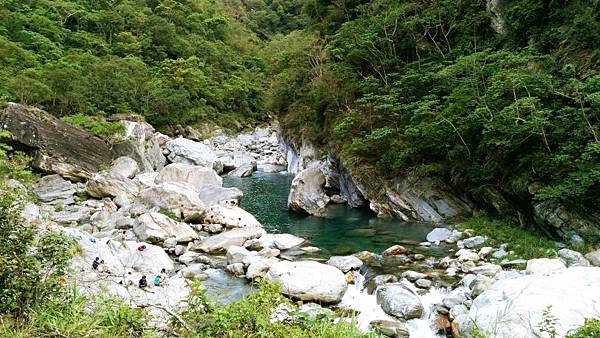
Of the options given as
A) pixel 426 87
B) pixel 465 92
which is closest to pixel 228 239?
pixel 465 92

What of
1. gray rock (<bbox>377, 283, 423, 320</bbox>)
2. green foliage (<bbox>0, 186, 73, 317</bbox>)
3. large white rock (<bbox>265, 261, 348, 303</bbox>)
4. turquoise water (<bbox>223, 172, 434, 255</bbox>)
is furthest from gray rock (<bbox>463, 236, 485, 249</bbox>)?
green foliage (<bbox>0, 186, 73, 317</bbox>)

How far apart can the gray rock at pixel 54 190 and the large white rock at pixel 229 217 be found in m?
5.43

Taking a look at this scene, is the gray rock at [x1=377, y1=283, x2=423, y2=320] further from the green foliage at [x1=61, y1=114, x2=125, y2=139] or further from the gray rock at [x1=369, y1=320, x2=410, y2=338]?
the green foliage at [x1=61, y1=114, x2=125, y2=139]

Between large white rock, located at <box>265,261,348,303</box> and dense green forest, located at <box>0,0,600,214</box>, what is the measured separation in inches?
215

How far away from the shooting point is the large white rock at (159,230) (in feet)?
38.1

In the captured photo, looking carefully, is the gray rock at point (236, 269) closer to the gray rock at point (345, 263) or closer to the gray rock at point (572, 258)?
the gray rock at point (345, 263)

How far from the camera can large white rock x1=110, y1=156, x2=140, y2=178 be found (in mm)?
19953

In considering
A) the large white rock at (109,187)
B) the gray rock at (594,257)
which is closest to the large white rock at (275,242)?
the large white rock at (109,187)

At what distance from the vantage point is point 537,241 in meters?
9.98

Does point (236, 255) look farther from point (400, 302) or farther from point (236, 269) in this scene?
point (400, 302)

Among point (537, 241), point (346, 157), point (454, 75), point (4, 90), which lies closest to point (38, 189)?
point (4, 90)

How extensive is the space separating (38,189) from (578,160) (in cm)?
1833

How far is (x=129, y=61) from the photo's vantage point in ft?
114

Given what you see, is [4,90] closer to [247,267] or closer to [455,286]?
[247,267]
